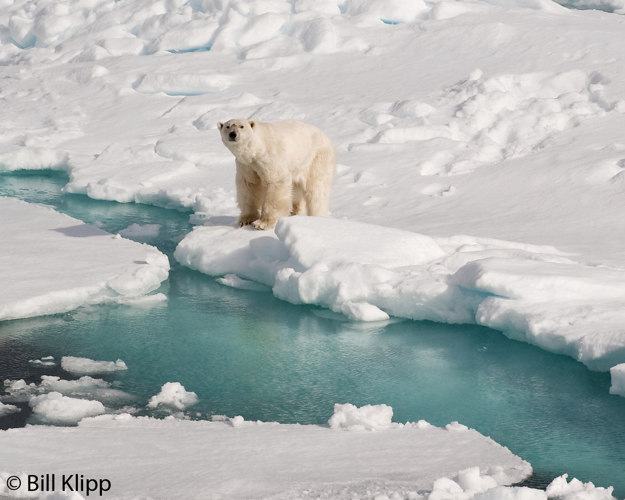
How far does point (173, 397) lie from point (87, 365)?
80cm

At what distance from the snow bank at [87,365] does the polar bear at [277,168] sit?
2.22 m

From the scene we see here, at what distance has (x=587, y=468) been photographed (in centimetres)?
420

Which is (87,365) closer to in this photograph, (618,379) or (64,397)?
(64,397)

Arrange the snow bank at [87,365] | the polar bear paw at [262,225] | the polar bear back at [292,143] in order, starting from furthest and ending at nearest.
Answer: the polar bear paw at [262,225] → the polar bear back at [292,143] → the snow bank at [87,365]

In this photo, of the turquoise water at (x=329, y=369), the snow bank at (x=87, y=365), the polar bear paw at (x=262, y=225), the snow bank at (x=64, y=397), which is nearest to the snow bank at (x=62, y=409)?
the snow bank at (x=64, y=397)

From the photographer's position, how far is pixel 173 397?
15.8 ft

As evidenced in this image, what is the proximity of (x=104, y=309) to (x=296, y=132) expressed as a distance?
2251mm

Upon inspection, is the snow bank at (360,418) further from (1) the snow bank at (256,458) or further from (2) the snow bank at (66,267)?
(2) the snow bank at (66,267)

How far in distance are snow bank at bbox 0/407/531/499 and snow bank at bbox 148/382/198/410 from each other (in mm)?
281

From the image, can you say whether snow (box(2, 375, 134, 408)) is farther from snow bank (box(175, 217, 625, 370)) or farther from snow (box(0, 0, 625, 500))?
snow bank (box(175, 217, 625, 370))

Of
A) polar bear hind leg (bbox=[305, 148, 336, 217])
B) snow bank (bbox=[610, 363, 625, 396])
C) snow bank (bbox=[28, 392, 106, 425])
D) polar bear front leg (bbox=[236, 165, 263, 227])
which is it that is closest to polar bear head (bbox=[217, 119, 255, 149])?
polar bear front leg (bbox=[236, 165, 263, 227])

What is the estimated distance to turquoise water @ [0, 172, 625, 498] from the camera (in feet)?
15.3

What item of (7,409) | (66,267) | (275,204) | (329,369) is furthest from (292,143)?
(7,409)

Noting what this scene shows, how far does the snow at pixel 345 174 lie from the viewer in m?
4.34
